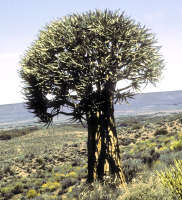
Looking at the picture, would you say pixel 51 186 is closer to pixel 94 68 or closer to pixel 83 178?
pixel 83 178

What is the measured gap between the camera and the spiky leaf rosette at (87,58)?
949 centimetres

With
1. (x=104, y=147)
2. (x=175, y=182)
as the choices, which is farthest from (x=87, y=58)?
(x=175, y=182)

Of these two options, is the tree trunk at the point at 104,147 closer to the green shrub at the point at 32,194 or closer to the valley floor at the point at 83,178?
the valley floor at the point at 83,178

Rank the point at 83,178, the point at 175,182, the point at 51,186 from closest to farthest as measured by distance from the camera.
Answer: the point at 175,182 → the point at 51,186 → the point at 83,178

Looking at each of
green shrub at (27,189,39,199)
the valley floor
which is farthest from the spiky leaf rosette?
green shrub at (27,189,39,199)

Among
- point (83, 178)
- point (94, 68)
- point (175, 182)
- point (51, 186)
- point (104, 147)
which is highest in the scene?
point (94, 68)

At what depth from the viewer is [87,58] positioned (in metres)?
9.73

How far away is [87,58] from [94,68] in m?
0.52

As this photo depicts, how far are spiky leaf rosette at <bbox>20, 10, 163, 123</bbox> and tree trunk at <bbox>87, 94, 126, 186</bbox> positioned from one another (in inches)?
23.0

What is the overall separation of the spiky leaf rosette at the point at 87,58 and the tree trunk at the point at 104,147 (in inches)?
23.0

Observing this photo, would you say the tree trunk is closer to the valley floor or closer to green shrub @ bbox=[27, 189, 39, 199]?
the valley floor

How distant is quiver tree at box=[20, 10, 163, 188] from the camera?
952 cm

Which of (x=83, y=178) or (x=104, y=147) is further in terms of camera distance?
(x=83, y=178)

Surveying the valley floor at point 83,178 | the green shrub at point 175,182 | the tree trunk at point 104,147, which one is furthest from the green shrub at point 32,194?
the green shrub at point 175,182
